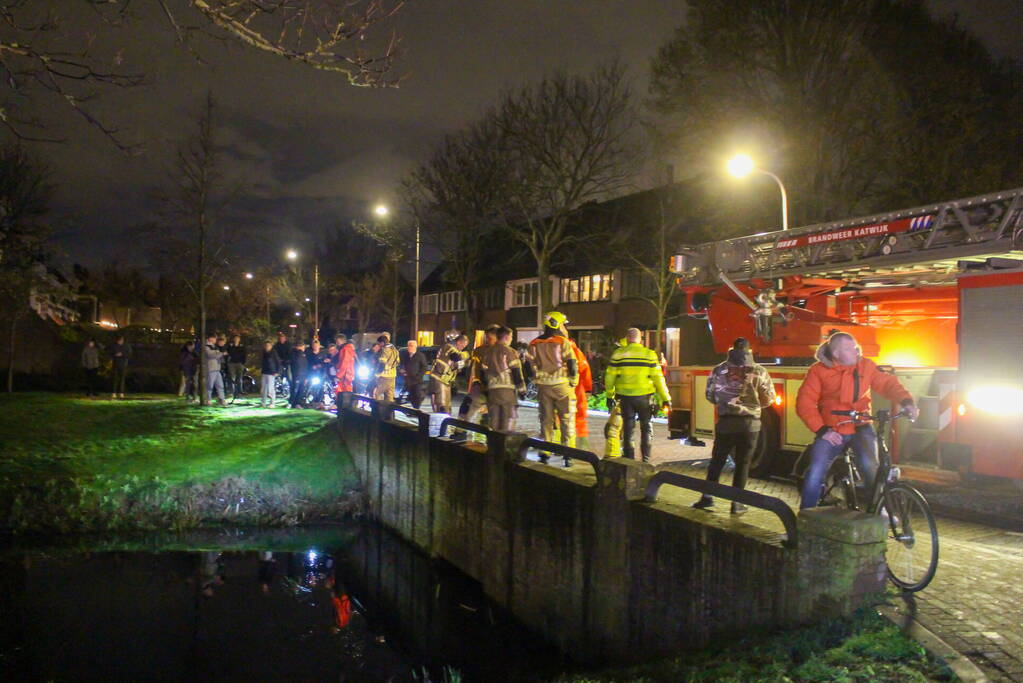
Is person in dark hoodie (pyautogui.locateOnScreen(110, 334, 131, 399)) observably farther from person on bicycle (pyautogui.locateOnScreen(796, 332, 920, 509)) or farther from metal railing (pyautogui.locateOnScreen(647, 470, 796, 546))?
person on bicycle (pyautogui.locateOnScreen(796, 332, 920, 509))

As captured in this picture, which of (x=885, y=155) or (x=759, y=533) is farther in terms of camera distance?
(x=885, y=155)

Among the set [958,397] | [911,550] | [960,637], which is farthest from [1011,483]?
[960,637]

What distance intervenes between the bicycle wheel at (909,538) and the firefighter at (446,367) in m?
8.92

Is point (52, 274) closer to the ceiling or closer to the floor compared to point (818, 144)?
closer to the floor

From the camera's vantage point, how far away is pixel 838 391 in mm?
7074

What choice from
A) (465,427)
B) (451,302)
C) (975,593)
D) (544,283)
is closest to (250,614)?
(465,427)

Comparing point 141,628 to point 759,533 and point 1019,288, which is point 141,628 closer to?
point 759,533

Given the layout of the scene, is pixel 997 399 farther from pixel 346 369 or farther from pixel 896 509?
pixel 346 369

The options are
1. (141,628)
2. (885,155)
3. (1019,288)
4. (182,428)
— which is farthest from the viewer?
(885,155)

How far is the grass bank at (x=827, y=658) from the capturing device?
4746mm

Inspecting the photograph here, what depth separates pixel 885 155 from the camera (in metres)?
21.9

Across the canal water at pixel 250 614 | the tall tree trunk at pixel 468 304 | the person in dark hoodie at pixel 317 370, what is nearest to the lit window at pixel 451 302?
the tall tree trunk at pixel 468 304

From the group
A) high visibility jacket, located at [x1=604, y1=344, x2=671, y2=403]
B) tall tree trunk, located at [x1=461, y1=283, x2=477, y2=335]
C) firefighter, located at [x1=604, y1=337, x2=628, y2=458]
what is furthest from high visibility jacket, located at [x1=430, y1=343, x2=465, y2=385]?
tall tree trunk, located at [x1=461, y1=283, x2=477, y2=335]

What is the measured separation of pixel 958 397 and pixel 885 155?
535 inches
